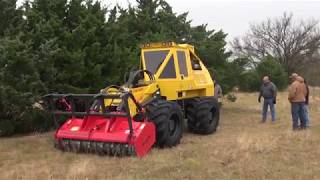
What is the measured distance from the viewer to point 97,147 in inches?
436

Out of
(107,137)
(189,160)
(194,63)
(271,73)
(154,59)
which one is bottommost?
(189,160)

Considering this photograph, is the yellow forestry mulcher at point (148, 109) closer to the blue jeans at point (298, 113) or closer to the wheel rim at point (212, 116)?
the wheel rim at point (212, 116)

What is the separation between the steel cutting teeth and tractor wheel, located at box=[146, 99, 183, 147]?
1.18m

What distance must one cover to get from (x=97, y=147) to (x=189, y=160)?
1.94m

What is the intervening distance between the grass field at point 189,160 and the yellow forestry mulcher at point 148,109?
30 centimetres

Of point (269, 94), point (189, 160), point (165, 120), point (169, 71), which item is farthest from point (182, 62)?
point (269, 94)

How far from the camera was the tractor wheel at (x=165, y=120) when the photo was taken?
11731 mm

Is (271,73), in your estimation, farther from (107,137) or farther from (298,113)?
(107,137)

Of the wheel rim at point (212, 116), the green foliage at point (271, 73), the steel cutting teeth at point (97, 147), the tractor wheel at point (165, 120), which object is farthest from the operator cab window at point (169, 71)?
the green foliage at point (271, 73)

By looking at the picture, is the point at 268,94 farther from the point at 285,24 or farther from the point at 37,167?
the point at 285,24

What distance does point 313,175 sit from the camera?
939 cm

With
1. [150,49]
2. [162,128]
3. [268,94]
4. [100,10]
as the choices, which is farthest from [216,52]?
[162,128]

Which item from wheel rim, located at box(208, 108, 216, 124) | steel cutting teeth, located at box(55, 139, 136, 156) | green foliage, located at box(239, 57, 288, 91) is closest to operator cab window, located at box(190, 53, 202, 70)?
wheel rim, located at box(208, 108, 216, 124)

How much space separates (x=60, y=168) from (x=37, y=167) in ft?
1.58
